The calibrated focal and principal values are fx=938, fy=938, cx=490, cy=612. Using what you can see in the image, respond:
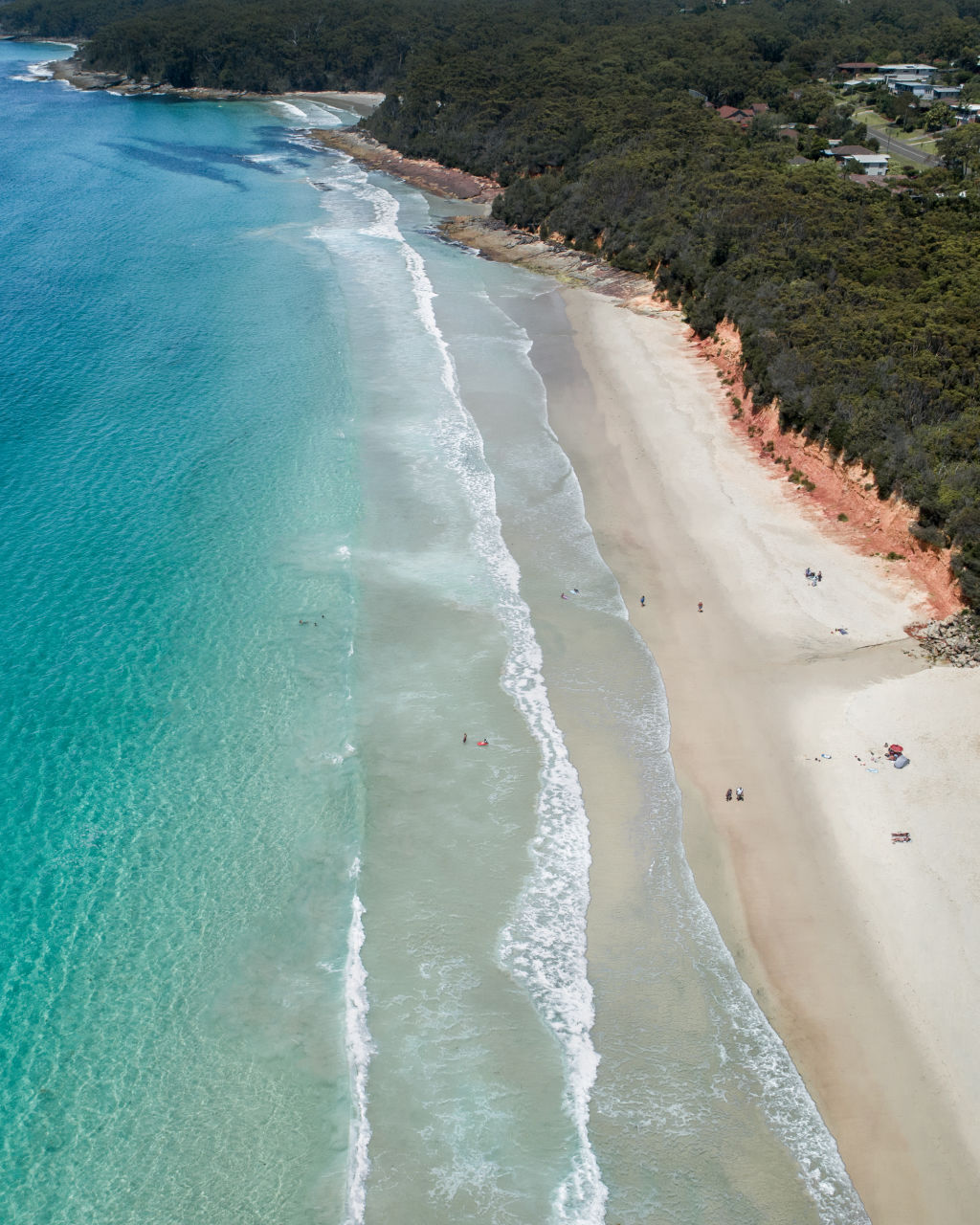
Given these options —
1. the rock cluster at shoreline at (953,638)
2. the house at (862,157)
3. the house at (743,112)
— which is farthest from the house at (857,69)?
the rock cluster at shoreline at (953,638)

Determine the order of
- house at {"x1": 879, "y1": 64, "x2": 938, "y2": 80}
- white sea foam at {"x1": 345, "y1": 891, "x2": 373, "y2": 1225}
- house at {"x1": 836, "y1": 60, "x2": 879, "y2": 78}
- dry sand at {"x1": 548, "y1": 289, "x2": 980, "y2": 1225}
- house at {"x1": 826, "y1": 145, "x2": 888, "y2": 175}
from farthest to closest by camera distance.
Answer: house at {"x1": 836, "y1": 60, "x2": 879, "y2": 78} → house at {"x1": 879, "y1": 64, "x2": 938, "y2": 80} → house at {"x1": 826, "y1": 145, "x2": 888, "y2": 175} → dry sand at {"x1": 548, "y1": 289, "x2": 980, "y2": 1225} → white sea foam at {"x1": 345, "y1": 891, "x2": 373, "y2": 1225}

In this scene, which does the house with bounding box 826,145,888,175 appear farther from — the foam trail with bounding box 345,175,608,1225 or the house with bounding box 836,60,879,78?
the foam trail with bounding box 345,175,608,1225

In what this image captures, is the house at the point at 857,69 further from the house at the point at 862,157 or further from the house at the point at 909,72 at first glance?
the house at the point at 862,157

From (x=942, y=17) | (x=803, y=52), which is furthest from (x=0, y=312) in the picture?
(x=942, y=17)

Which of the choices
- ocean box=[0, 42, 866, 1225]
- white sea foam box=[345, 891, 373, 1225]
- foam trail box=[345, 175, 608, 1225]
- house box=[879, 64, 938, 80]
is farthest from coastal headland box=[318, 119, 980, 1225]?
house box=[879, 64, 938, 80]

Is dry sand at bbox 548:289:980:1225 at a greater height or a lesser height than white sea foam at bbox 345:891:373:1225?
greater

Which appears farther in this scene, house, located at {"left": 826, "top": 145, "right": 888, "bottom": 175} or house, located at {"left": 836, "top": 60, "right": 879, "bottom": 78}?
house, located at {"left": 836, "top": 60, "right": 879, "bottom": 78}

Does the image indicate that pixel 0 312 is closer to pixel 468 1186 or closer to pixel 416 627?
pixel 416 627
